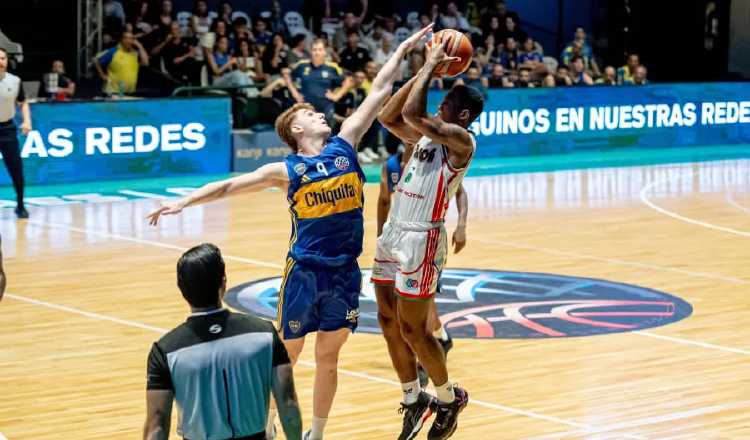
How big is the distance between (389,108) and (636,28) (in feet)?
84.1

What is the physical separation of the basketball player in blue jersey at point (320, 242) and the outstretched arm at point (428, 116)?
0.16 metres

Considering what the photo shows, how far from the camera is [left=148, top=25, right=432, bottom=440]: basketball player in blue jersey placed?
7.34m

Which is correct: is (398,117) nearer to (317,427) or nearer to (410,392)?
(410,392)

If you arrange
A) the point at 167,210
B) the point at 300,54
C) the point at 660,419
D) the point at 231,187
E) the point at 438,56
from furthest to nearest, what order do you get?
the point at 300,54
the point at 660,419
the point at 438,56
the point at 231,187
the point at 167,210

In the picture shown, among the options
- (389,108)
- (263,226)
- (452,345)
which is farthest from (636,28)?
(389,108)

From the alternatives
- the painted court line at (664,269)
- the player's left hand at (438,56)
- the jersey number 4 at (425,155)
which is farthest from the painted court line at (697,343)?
the player's left hand at (438,56)

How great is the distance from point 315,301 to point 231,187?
79cm

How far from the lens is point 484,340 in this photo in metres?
10.6

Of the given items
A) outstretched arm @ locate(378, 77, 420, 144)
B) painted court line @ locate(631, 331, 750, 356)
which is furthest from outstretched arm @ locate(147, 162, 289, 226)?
painted court line @ locate(631, 331, 750, 356)

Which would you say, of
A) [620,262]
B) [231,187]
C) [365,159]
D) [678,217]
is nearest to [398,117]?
[231,187]

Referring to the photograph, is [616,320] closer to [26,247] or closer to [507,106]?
[26,247]

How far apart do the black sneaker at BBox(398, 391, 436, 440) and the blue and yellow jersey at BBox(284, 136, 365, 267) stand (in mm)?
1050

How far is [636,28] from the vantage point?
3259cm

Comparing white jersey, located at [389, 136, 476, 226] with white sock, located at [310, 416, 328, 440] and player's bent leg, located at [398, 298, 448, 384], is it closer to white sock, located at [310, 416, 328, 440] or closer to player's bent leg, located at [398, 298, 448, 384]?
player's bent leg, located at [398, 298, 448, 384]
